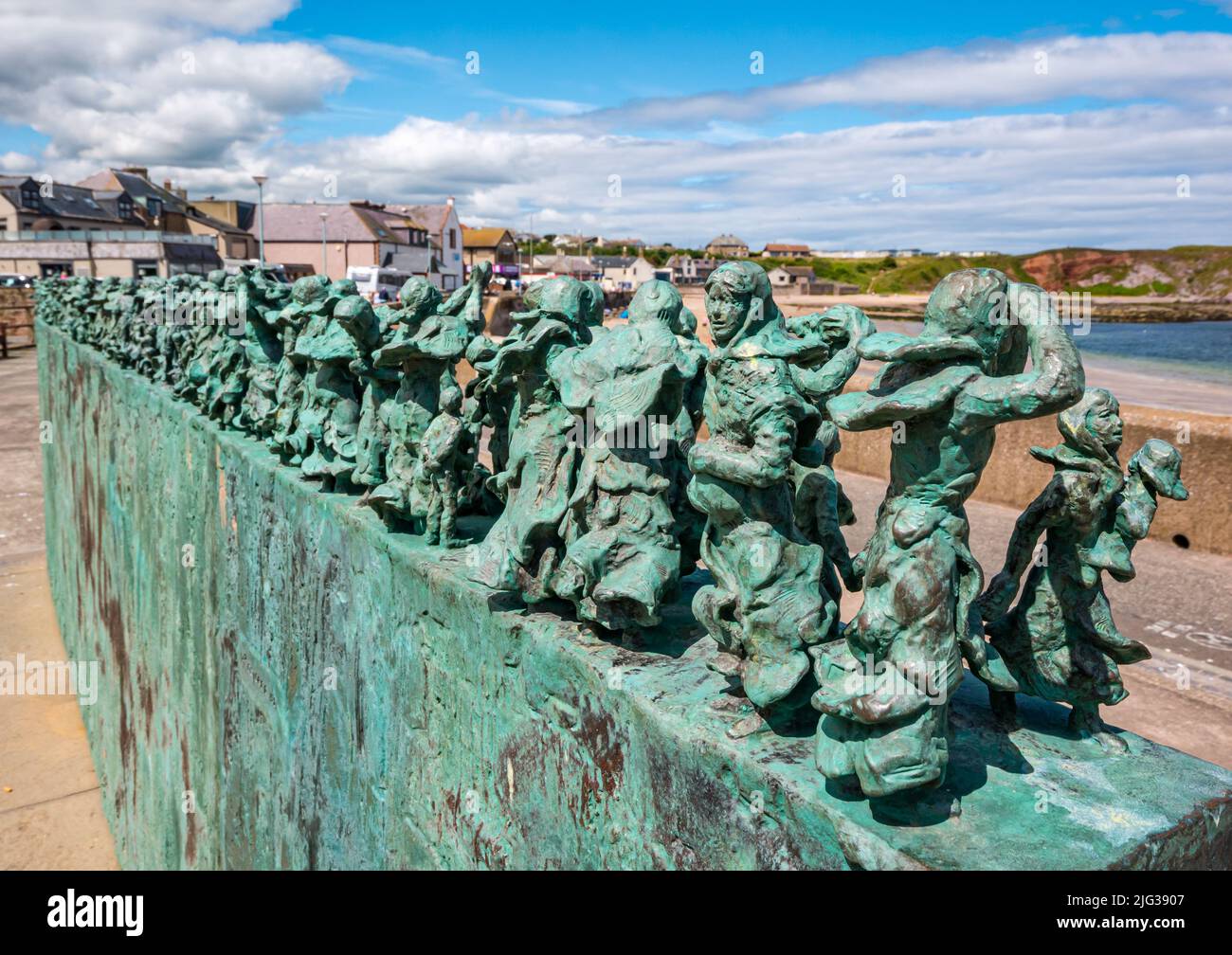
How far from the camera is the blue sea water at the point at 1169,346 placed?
28.1 metres

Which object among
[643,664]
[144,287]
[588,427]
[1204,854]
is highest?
[144,287]

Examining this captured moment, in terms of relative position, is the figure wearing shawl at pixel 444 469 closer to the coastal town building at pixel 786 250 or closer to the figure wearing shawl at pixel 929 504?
the figure wearing shawl at pixel 929 504

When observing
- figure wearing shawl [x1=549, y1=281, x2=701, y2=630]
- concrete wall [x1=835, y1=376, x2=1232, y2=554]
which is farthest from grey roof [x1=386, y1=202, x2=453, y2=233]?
figure wearing shawl [x1=549, y1=281, x2=701, y2=630]

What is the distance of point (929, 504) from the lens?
6.96 feet

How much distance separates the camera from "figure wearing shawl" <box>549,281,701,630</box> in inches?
113

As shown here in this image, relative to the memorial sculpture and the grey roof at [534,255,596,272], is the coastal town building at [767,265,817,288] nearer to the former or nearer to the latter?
the grey roof at [534,255,596,272]

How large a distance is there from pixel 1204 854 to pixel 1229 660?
623 centimetres

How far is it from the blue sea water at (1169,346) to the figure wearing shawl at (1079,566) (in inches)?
719

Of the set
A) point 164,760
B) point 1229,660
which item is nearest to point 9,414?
point 164,760

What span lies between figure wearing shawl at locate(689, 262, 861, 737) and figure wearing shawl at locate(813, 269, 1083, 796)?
0.67ft

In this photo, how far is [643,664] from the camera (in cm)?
279

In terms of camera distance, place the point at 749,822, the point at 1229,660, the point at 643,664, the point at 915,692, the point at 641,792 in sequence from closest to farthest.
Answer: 1. the point at 915,692
2. the point at 749,822
3. the point at 641,792
4. the point at 643,664
5. the point at 1229,660

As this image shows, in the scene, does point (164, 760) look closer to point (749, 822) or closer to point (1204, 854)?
point (749, 822)

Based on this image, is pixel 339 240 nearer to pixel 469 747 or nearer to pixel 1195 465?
pixel 1195 465
